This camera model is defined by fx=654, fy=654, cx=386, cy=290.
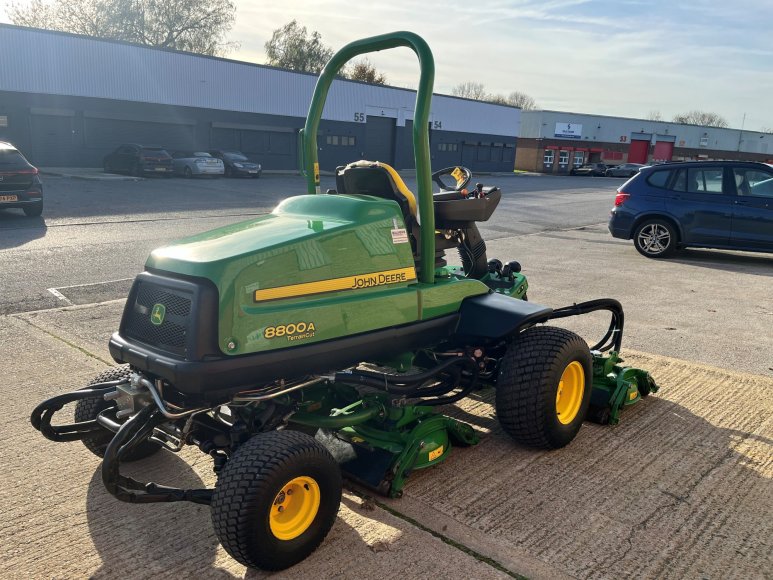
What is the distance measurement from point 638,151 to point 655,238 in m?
56.4

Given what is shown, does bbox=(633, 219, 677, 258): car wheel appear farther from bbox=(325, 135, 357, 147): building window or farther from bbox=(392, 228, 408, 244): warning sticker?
bbox=(325, 135, 357, 147): building window

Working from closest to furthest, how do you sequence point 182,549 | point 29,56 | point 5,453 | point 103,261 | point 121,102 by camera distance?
1. point 182,549
2. point 5,453
3. point 103,261
4. point 29,56
5. point 121,102

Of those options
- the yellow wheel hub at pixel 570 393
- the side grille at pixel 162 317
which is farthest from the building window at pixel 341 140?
the side grille at pixel 162 317

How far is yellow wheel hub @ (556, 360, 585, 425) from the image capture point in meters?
3.90

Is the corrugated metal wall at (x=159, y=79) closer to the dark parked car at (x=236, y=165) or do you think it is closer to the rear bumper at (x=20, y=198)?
the dark parked car at (x=236, y=165)

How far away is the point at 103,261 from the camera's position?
8.82 meters

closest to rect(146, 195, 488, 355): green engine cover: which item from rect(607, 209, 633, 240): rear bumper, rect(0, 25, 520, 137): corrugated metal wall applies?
rect(607, 209, 633, 240): rear bumper

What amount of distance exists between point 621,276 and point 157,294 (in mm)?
7404

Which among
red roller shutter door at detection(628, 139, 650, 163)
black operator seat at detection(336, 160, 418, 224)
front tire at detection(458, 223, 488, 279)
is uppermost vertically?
red roller shutter door at detection(628, 139, 650, 163)

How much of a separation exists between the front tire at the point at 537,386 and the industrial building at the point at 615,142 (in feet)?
176

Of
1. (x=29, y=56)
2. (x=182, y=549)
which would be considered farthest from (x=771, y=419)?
(x=29, y=56)

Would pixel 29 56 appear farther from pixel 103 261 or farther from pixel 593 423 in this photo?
pixel 593 423

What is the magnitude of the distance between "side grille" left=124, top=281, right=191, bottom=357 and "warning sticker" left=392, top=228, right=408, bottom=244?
3.67 feet

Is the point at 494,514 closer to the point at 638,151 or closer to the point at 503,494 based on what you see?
the point at 503,494
